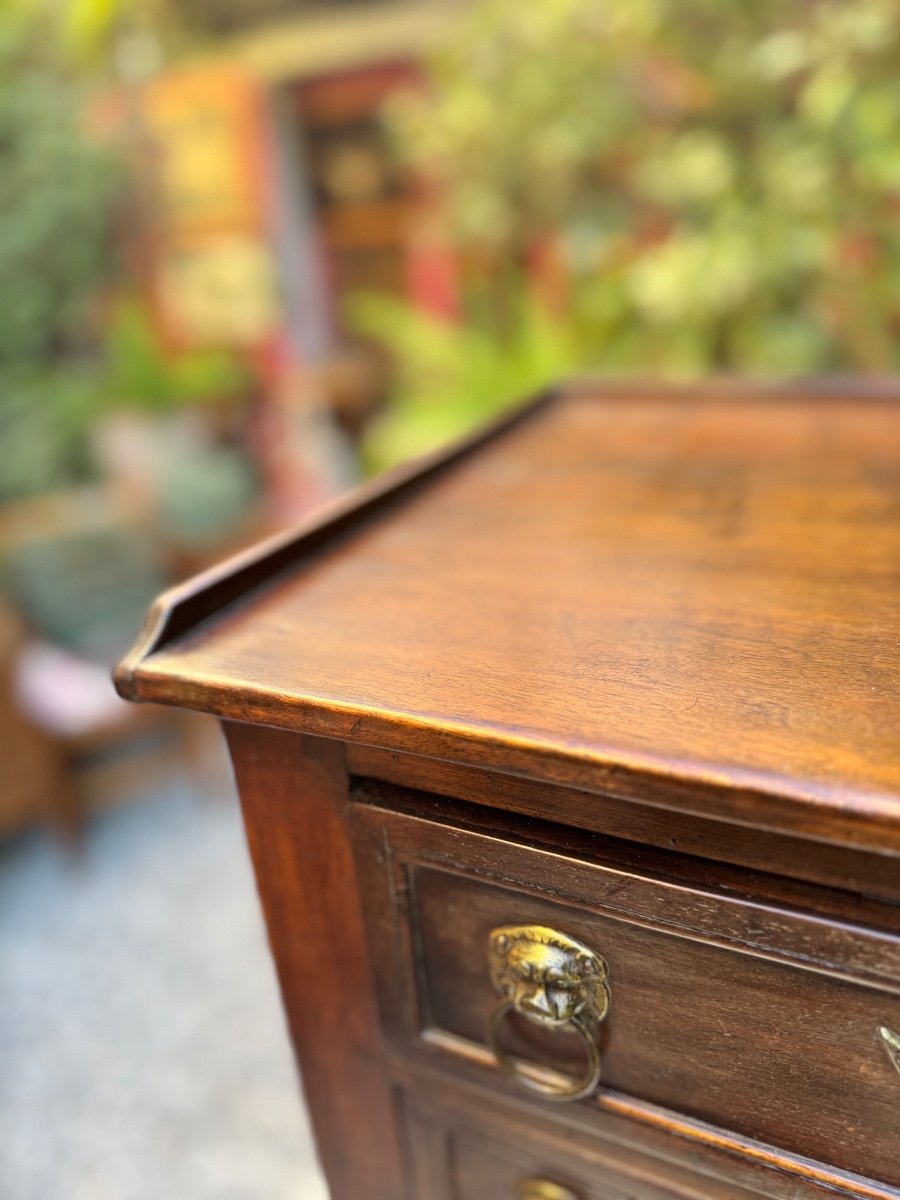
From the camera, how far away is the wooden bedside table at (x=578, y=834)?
37 centimetres

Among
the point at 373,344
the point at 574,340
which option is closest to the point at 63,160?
the point at 574,340

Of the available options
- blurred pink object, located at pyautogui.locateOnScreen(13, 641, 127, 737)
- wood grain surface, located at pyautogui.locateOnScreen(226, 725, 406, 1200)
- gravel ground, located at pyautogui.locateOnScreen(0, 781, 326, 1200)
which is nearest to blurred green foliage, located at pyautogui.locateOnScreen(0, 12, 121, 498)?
blurred pink object, located at pyautogui.locateOnScreen(13, 641, 127, 737)

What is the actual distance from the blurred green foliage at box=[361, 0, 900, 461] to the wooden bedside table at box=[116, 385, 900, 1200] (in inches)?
57.1

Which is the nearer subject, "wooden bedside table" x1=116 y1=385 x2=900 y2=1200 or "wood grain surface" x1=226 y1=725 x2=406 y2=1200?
"wooden bedside table" x1=116 y1=385 x2=900 y2=1200

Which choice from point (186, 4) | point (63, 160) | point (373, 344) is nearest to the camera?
point (63, 160)

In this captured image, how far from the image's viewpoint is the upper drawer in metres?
0.39

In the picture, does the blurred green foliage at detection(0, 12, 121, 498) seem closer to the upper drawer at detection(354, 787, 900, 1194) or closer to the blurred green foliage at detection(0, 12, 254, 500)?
the blurred green foliage at detection(0, 12, 254, 500)

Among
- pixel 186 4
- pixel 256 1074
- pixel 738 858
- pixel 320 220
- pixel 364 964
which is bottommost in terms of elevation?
pixel 256 1074

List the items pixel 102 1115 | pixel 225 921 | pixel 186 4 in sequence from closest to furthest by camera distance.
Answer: pixel 102 1115 < pixel 225 921 < pixel 186 4

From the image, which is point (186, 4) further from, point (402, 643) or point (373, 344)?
point (402, 643)

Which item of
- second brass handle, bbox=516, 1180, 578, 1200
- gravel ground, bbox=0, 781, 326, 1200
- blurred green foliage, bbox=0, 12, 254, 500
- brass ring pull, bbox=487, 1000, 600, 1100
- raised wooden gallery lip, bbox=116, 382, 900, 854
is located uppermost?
blurred green foliage, bbox=0, 12, 254, 500

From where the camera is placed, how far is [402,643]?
473 mm

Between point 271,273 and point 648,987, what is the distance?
3.73 m

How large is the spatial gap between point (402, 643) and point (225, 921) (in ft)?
3.95
